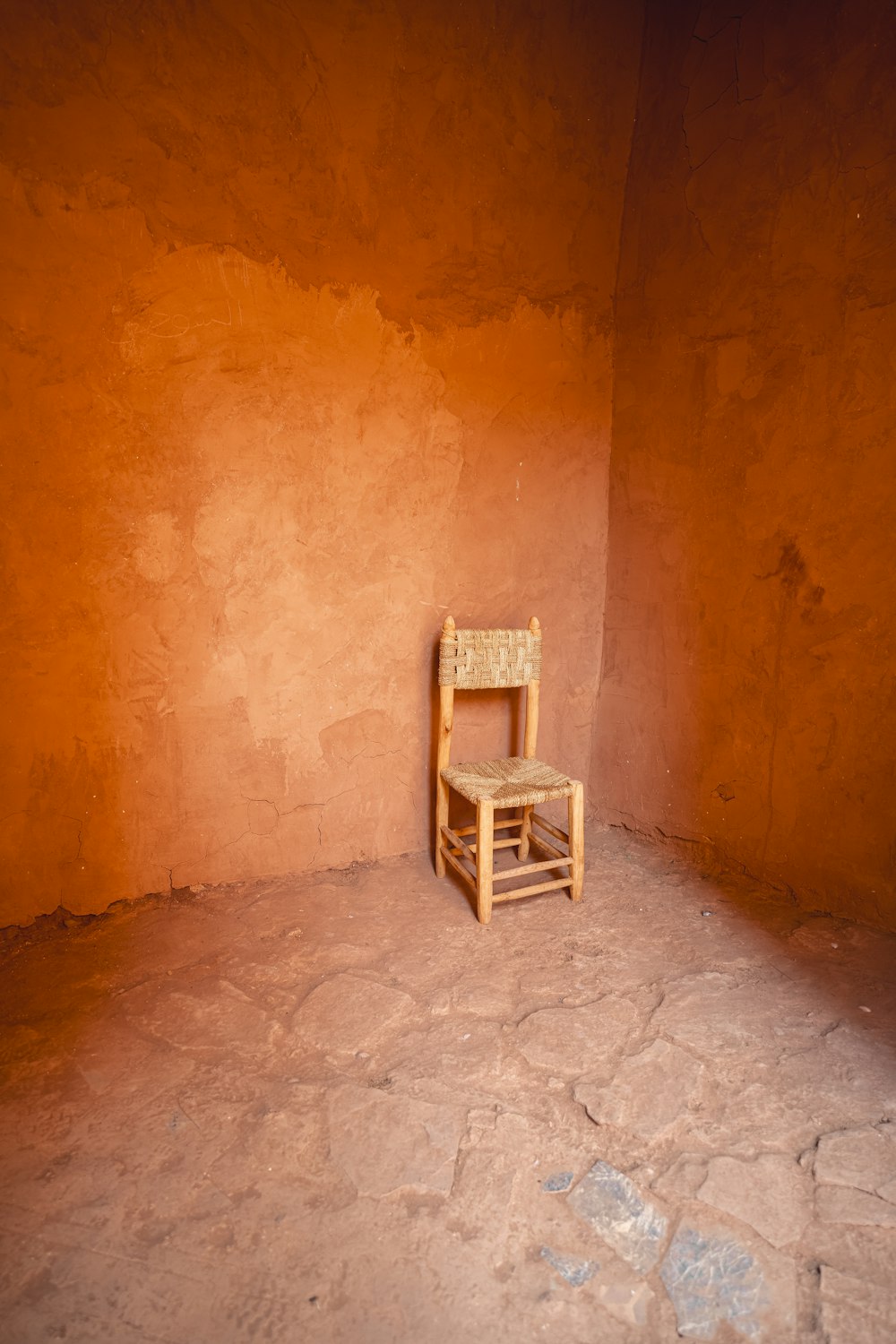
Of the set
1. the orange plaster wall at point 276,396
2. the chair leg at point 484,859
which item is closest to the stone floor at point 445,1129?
the chair leg at point 484,859

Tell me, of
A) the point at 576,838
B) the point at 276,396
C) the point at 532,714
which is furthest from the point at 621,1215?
the point at 276,396

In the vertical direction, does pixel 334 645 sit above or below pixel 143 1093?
above

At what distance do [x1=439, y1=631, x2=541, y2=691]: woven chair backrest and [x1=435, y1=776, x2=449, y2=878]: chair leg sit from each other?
456 millimetres

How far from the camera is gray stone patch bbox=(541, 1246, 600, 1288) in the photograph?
4.39 feet

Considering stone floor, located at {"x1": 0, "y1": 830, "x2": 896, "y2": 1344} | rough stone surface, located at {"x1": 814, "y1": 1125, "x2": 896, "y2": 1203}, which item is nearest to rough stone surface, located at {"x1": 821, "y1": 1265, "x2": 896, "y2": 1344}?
stone floor, located at {"x1": 0, "y1": 830, "x2": 896, "y2": 1344}

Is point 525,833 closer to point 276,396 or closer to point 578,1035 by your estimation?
point 578,1035

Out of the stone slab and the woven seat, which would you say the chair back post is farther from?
the stone slab

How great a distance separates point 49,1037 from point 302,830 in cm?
119

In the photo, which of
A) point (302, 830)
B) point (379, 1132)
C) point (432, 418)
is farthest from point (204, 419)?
point (379, 1132)

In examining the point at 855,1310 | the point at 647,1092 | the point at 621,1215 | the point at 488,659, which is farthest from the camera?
the point at 488,659

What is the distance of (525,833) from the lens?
316 centimetres

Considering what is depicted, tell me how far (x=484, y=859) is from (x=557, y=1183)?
115 centimetres

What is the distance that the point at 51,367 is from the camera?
2344 millimetres

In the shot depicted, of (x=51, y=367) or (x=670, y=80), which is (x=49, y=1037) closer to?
(x=51, y=367)
